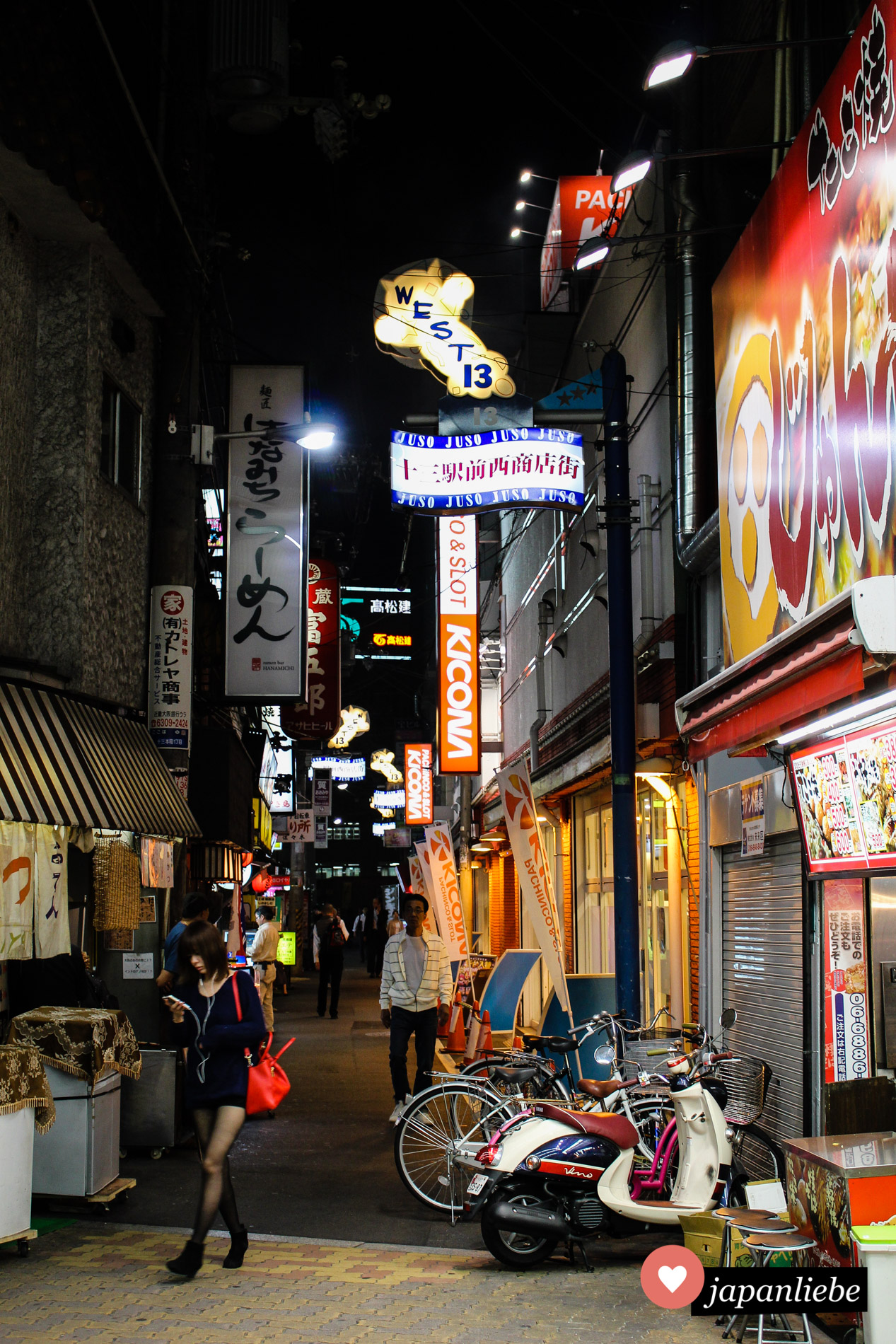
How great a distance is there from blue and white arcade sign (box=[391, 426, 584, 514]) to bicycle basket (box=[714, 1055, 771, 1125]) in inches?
222

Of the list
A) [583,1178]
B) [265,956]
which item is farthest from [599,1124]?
[265,956]

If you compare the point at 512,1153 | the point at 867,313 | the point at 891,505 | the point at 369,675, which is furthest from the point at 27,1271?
the point at 369,675

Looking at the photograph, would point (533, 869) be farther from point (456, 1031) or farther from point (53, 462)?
point (456, 1031)

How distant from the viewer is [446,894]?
18.0 m

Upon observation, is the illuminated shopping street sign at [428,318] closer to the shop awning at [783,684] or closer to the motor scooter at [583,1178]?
the shop awning at [783,684]

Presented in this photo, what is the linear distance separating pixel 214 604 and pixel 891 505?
1682 cm

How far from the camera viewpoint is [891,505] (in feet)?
20.1

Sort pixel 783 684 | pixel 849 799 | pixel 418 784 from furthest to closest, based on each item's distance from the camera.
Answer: pixel 418 784, pixel 849 799, pixel 783 684

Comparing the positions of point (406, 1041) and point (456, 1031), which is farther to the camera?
point (456, 1031)

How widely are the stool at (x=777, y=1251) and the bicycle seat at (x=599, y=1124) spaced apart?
155 cm

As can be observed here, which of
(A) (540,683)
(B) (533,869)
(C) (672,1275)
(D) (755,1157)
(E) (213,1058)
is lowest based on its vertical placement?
(D) (755,1157)

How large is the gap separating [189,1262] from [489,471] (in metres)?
7.70

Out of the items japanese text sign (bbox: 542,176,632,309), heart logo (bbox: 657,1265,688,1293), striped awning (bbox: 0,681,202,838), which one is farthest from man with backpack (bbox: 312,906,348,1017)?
heart logo (bbox: 657,1265,688,1293)

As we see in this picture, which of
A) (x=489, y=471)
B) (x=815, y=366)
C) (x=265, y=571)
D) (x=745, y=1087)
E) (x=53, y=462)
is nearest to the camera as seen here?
(x=815, y=366)
